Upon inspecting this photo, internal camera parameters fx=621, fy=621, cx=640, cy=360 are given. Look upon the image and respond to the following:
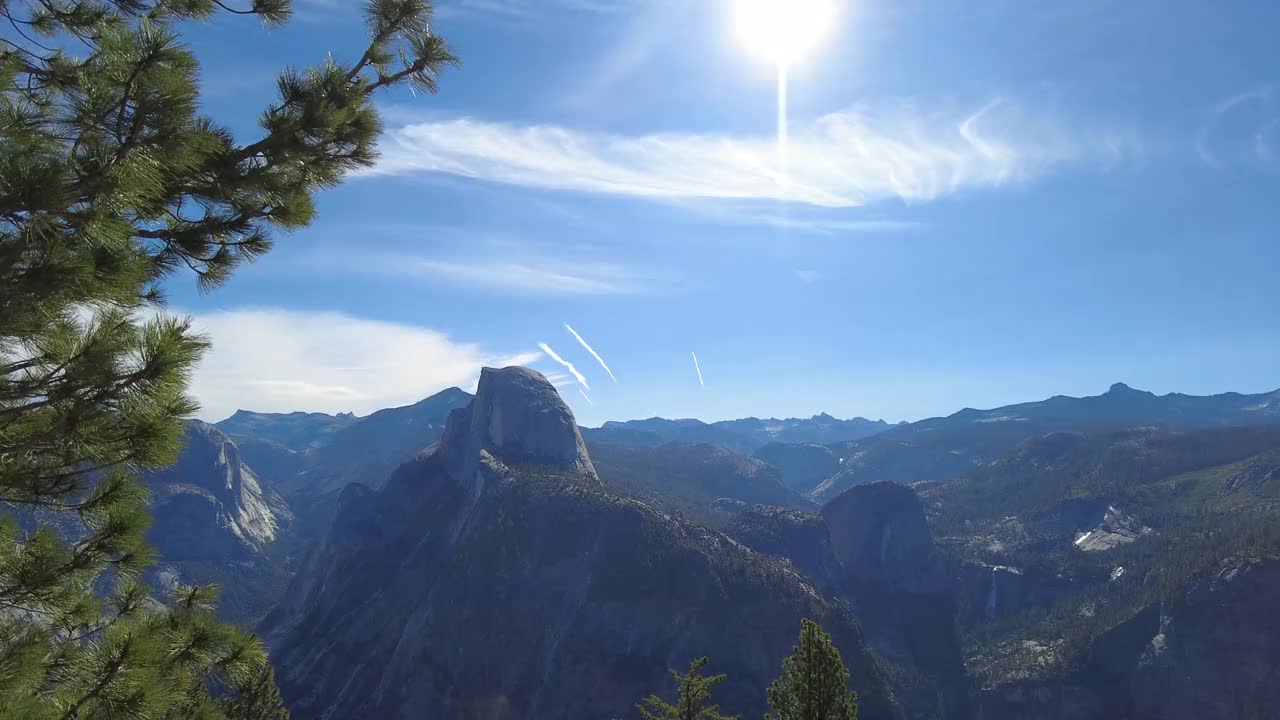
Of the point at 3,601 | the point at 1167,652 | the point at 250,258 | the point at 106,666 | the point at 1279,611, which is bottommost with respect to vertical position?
the point at 1167,652

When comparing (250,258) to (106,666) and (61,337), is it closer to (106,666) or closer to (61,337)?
(61,337)

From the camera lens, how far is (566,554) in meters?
155

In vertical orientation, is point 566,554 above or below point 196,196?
below

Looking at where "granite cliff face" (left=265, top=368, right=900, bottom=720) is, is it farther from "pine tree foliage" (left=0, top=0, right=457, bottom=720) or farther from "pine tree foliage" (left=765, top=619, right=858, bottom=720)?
"pine tree foliage" (left=0, top=0, right=457, bottom=720)

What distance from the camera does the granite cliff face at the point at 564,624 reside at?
439 ft

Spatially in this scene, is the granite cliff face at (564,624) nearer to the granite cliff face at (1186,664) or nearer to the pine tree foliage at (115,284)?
the granite cliff face at (1186,664)

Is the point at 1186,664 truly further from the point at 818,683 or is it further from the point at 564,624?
the point at 818,683

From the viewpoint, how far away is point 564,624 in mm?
141125

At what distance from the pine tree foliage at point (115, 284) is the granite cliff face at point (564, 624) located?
13479 centimetres

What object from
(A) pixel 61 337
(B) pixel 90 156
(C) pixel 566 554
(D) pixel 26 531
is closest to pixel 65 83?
(B) pixel 90 156

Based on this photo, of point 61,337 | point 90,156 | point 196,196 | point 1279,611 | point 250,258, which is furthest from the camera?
point 1279,611

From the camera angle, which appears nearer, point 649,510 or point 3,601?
point 3,601

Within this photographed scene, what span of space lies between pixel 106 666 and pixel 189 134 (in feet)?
24.7

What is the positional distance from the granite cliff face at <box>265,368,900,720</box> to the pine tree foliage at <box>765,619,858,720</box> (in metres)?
114
